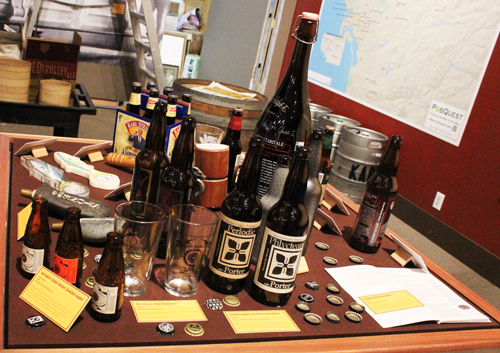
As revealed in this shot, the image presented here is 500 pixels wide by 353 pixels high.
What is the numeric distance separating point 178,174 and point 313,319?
1.39ft

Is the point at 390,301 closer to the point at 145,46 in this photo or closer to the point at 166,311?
the point at 166,311

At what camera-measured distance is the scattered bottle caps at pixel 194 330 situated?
31.9 inches

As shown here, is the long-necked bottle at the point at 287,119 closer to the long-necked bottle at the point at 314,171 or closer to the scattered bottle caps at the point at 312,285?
the long-necked bottle at the point at 314,171

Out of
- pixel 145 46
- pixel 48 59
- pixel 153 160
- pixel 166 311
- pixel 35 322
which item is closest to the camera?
pixel 35 322

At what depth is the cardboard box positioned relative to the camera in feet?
7.86

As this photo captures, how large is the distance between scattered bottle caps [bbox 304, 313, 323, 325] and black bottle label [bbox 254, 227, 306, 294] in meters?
0.06

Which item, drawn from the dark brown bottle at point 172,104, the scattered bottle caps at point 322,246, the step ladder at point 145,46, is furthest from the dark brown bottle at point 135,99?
the step ladder at point 145,46

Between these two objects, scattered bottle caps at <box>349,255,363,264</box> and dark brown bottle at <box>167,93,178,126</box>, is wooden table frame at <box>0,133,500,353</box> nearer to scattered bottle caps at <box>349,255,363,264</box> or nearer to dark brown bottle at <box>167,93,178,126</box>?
scattered bottle caps at <box>349,255,363,264</box>

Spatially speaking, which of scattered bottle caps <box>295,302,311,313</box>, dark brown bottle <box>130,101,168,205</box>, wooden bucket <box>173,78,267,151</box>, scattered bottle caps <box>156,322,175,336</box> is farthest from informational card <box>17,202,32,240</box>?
wooden bucket <box>173,78,267,151</box>

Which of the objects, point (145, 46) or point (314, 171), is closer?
point (314, 171)

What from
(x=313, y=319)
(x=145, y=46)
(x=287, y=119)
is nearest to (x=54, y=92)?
(x=287, y=119)

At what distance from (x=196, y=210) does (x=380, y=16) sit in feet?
11.9

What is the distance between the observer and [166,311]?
2.79 ft

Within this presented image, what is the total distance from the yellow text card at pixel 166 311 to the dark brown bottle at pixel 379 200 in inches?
23.3
